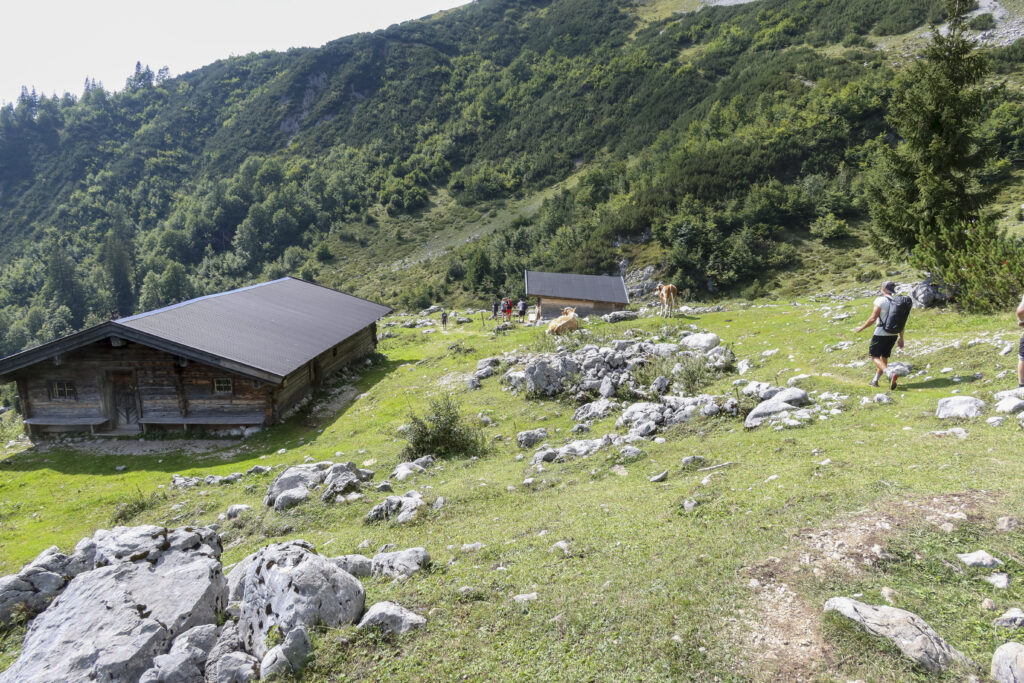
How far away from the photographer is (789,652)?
4121mm

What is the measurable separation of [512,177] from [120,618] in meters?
139

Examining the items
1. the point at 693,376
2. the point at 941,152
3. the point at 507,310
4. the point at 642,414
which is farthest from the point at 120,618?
the point at 507,310

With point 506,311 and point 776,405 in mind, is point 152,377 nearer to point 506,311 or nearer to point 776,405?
point 776,405

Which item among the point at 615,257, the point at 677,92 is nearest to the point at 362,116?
the point at 677,92

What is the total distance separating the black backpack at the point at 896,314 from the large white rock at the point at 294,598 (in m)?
11.9

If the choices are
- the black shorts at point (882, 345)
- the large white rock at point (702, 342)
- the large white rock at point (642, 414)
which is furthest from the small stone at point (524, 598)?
the large white rock at point (702, 342)

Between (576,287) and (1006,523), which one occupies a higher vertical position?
(1006,523)

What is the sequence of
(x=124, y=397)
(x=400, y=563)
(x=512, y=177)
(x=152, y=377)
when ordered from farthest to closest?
1. (x=512, y=177)
2. (x=124, y=397)
3. (x=152, y=377)
4. (x=400, y=563)

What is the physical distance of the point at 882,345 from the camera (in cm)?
1109

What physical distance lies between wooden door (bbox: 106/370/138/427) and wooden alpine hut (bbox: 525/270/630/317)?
27937 millimetres

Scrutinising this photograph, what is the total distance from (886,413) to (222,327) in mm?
23365

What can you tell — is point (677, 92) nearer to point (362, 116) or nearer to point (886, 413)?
point (362, 116)

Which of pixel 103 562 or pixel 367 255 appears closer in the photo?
pixel 103 562

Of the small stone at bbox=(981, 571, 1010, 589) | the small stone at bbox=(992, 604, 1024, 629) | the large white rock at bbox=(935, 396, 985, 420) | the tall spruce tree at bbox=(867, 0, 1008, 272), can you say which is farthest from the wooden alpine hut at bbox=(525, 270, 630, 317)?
the small stone at bbox=(992, 604, 1024, 629)
